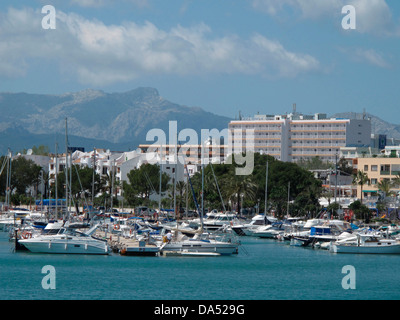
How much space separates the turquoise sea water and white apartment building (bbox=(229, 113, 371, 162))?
134m

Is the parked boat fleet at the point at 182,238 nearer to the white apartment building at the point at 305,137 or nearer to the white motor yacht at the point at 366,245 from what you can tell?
the white motor yacht at the point at 366,245

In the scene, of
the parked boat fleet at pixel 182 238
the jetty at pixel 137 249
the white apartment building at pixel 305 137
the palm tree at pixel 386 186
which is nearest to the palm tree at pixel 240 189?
the palm tree at pixel 386 186

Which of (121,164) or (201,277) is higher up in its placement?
(121,164)

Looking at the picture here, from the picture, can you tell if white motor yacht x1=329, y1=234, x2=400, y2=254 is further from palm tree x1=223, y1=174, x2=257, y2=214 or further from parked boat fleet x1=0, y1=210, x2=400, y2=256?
palm tree x1=223, y1=174, x2=257, y2=214

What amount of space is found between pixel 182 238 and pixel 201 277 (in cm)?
1301

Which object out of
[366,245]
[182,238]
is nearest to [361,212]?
[366,245]

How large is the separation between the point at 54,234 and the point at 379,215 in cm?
5178

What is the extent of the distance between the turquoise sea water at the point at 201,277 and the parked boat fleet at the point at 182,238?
909 mm

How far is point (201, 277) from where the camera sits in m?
47.5

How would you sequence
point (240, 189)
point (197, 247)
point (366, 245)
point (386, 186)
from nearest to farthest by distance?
point (197, 247) → point (366, 245) → point (240, 189) → point (386, 186)

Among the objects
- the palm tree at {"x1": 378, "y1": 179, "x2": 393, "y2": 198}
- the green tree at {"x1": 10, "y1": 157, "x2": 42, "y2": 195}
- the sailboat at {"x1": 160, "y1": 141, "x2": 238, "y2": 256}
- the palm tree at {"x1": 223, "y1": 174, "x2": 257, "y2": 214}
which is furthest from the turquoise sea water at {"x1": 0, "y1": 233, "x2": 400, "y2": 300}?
the green tree at {"x1": 10, "y1": 157, "x2": 42, "y2": 195}

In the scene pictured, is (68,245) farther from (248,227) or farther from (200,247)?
(248,227)

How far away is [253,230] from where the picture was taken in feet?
281
